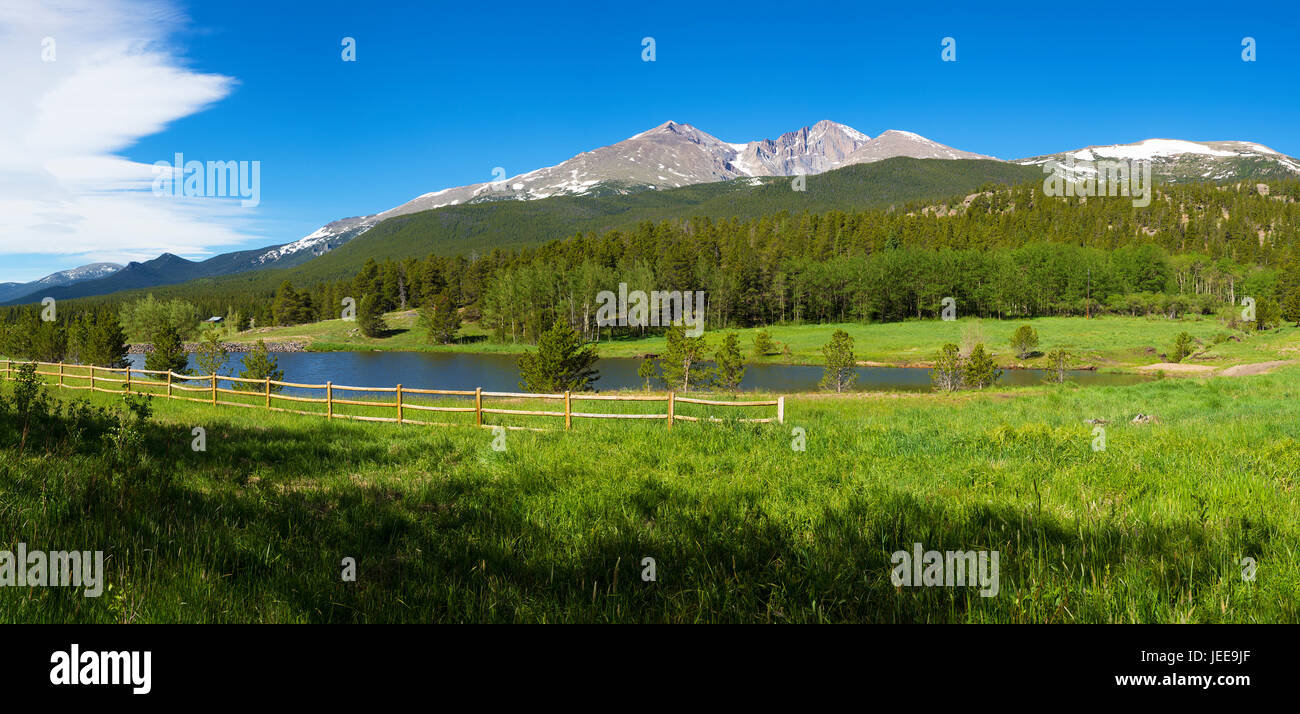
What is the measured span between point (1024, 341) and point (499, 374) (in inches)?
2593

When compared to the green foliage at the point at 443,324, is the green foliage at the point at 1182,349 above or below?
below

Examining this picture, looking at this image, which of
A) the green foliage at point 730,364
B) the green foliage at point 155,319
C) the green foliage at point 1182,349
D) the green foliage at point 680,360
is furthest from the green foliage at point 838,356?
the green foliage at point 155,319

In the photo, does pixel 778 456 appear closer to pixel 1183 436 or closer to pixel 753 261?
pixel 1183 436

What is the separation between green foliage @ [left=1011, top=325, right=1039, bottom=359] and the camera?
7031cm

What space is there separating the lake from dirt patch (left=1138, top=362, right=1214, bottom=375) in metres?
2.67

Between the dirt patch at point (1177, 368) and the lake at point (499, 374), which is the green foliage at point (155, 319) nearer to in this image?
the lake at point (499, 374)

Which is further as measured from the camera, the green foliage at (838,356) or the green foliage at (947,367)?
the green foliage at (947,367)

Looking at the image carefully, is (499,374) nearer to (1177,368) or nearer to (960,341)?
(960,341)

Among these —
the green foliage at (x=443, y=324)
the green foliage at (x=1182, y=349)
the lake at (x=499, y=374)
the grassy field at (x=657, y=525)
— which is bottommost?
the lake at (x=499, y=374)

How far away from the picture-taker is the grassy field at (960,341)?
6569 cm

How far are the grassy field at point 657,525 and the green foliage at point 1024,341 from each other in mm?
68925
